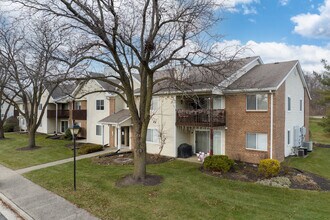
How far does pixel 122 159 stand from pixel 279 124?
11662mm

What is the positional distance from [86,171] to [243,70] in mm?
13310

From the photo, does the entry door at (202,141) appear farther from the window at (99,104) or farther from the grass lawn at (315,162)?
the window at (99,104)

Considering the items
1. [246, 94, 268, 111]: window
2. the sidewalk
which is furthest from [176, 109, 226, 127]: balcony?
the sidewalk

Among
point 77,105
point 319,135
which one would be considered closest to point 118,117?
point 77,105

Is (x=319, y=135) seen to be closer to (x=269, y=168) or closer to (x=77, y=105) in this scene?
(x=269, y=168)

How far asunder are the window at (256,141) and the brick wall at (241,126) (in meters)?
0.25

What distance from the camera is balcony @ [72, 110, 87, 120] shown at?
28.6 metres

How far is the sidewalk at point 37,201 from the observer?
331 inches

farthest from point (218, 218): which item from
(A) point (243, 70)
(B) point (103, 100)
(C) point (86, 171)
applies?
(B) point (103, 100)

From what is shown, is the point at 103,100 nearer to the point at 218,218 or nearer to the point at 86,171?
the point at 86,171

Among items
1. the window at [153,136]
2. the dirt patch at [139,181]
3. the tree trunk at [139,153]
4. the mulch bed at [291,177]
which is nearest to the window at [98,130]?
the window at [153,136]

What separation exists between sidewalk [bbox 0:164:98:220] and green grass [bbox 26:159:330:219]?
35 cm

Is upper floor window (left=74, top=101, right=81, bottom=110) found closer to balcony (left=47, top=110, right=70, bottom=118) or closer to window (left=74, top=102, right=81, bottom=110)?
window (left=74, top=102, right=81, bottom=110)

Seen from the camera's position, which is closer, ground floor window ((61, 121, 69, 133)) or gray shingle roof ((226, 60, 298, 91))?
gray shingle roof ((226, 60, 298, 91))
